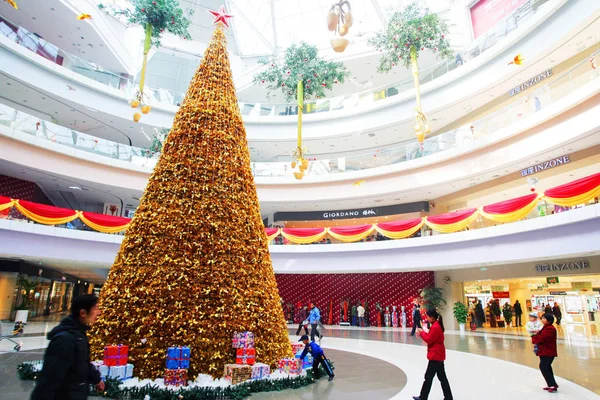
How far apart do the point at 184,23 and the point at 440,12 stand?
1583 cm

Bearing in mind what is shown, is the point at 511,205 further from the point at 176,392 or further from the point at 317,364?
the point at 176,392

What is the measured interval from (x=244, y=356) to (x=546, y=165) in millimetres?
14315

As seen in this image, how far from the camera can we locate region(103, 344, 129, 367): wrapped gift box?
5.16 metres

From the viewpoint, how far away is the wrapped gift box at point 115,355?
516 centimetres

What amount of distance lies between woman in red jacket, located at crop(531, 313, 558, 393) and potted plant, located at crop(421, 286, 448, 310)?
12102 millimetres

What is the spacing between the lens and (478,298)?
2142cm

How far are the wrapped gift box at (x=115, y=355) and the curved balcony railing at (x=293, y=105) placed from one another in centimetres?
1758

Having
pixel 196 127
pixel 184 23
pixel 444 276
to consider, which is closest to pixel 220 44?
pixel 196 127

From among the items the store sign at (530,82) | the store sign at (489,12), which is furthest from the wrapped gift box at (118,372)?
the store sign at (489,12)

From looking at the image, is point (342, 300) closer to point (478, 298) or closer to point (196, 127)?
point (478, 298)

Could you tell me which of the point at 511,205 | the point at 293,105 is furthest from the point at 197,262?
the point at 293,105

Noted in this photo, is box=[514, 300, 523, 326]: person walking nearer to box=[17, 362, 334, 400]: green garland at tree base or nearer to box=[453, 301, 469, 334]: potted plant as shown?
box=[453, 301, 469, 334]: potted plant

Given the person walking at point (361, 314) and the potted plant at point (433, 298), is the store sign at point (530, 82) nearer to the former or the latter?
the potted plant at point (433, 298)

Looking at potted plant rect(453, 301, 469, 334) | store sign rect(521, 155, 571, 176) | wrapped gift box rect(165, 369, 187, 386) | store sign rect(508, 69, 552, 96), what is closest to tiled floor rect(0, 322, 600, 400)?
wrapped gift box rect(165, 369, 187, 386)
